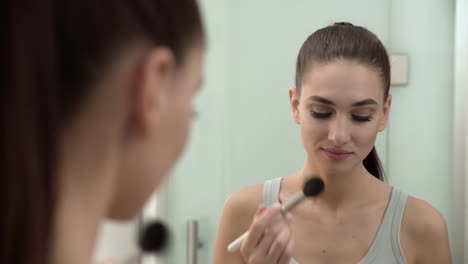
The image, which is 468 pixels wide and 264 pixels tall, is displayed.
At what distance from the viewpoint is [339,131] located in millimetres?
805

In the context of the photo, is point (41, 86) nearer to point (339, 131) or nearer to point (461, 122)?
point (339, 131)

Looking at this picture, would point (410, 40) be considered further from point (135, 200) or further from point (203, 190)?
point (135, 200)

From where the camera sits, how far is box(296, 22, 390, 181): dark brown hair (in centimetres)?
83

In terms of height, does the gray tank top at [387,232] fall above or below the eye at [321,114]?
below

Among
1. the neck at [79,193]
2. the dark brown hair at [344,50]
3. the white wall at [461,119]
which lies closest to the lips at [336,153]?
the dark brown hair at [344,50]

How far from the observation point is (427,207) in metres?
0.94

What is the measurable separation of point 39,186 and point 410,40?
96 centimetres

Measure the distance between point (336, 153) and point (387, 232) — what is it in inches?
7.2

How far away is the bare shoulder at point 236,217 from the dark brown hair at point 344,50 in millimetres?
217

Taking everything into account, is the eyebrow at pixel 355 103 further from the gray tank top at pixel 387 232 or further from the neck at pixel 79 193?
the neck at pixel 79 193

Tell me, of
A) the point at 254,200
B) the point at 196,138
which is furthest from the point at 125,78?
the point at 196,138

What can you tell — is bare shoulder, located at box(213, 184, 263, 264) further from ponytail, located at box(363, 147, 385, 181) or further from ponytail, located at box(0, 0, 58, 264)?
ponytail, located at box(0, 0, 58, 264)

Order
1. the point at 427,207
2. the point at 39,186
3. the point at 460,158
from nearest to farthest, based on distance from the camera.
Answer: the point at 39,186
the point at 427,207
the point at 460,158

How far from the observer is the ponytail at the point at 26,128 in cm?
27
